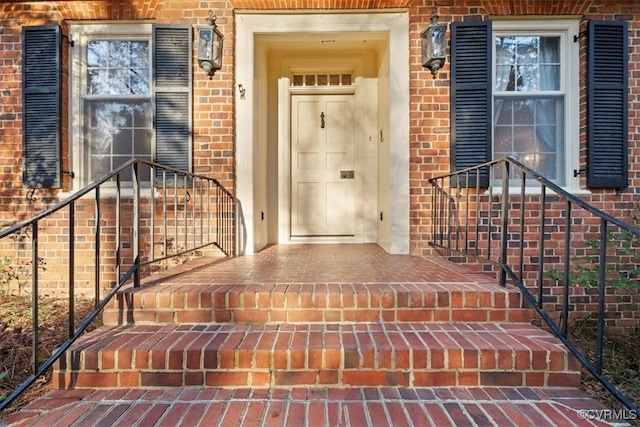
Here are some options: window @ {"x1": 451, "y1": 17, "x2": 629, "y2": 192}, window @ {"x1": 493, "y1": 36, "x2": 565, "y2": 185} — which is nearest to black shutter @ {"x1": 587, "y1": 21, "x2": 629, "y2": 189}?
window @ {"x1": 451, "y1": 17, "x2": 629, "y2": 192}

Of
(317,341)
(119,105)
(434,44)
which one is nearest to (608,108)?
(434,44)

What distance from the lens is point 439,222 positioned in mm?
3520

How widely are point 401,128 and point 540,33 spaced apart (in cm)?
179

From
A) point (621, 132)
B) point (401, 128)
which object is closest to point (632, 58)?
Result: point (621, 132)

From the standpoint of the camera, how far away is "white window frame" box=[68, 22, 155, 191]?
11.9 ft

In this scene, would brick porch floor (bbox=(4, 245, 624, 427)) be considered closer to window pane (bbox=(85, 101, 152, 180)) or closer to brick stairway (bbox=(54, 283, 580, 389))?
brick stairway (bbox=(54, 283, 580, 389))

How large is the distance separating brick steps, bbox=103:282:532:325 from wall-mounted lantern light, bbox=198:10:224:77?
7.57 ft

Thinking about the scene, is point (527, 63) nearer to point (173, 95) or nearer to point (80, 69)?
point (173, 95)

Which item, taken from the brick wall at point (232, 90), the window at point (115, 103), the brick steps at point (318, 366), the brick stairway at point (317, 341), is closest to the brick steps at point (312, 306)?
the brick stairway at point (317, 341)

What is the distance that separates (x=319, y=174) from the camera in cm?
455

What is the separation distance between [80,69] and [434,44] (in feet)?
12.1

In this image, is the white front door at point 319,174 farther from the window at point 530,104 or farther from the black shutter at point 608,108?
the black shutter at point 608,108

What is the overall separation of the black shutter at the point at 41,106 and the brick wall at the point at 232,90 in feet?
0.43

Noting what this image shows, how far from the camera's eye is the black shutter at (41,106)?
352 cm
